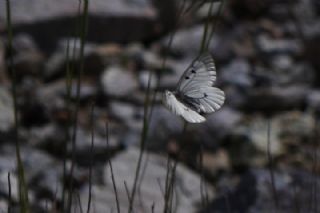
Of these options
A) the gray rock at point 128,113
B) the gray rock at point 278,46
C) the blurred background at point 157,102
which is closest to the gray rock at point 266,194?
the blurred background at point 157,102

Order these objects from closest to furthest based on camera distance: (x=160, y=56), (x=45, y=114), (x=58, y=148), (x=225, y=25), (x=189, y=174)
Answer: (x=189, y=174)
(x=58, y=148)
(x=45, y=114)
(x=160, y=56)
(x=225, y=25)

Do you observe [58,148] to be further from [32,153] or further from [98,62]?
[98,62]

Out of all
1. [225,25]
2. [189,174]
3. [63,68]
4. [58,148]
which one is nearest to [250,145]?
[189,174]

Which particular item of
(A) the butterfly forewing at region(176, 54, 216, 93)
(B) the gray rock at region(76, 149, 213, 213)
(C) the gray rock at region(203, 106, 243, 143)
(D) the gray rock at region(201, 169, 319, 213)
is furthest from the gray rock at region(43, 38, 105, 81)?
(A) the butterfly forewing at region(176, 54, 216, 93)

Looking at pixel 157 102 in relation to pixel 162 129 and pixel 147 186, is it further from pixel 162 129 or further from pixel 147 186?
pixel 147 186

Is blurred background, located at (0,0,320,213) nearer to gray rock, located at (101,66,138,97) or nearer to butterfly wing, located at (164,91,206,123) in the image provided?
gray rock, located at (101,66,138,97)

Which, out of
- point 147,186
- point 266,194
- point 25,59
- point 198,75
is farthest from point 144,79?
point 198,75
